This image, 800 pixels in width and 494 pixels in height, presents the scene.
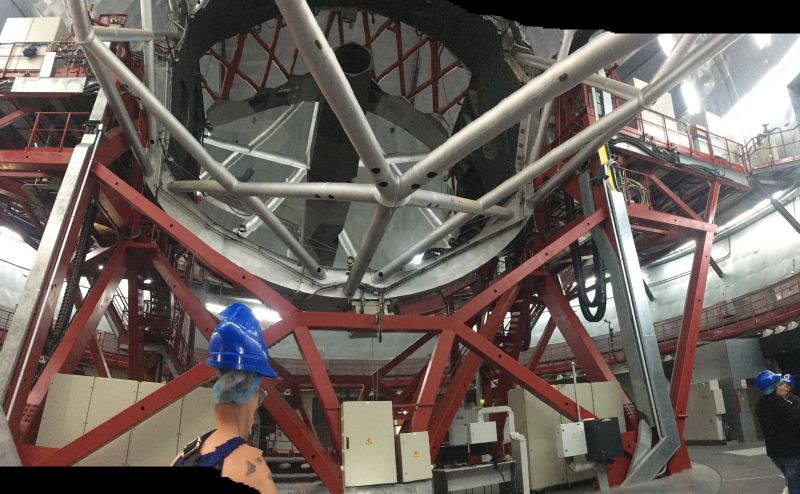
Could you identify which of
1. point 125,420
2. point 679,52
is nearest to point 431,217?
point 125,420

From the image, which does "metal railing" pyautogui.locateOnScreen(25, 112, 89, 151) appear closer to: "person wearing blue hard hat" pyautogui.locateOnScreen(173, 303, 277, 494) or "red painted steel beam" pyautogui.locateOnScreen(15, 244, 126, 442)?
"red painted steel beam" pyautogui.locateOnScreen(15, 244, 126, 442)

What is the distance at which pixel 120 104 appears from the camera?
7570 mm

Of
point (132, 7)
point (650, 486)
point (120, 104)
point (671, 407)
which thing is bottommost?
point (650, 486)

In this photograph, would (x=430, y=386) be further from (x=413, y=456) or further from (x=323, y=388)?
A: (x=323, y=388)

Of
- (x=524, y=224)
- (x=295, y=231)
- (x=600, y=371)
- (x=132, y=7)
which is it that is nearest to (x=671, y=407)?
(x=600, y=371)

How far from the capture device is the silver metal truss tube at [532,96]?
4336 mm

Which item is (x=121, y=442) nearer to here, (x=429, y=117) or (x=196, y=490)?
(x=196, y=490)

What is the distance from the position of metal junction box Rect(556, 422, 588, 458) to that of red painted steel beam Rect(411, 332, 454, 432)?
2.06 metres

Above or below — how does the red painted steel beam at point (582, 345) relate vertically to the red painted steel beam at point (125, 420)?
above

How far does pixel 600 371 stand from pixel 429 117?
23.9ft

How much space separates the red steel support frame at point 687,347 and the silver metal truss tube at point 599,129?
372 centimetres

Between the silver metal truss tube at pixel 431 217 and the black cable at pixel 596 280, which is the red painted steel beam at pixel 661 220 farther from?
the silver metal truss tube at pixel 431 217

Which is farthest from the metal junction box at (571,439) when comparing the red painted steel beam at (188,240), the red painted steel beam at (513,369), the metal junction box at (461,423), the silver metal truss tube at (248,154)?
the silver metal truss tube at (248,154)

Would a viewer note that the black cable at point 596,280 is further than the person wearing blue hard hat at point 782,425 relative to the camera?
Yes
